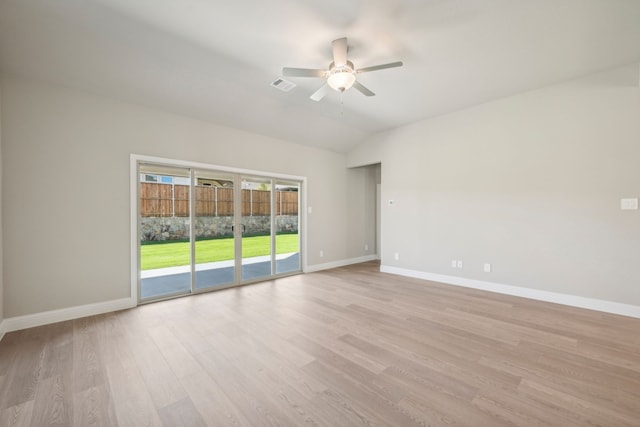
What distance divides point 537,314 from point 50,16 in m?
6.31

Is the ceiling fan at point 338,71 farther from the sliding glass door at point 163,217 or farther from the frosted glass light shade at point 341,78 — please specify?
the sliding glass door at point 163,217

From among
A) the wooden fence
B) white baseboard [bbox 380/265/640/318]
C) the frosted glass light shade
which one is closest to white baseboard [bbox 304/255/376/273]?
the wooden fence

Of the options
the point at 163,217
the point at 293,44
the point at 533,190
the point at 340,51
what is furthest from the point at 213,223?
the point at 533,190

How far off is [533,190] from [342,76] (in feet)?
11.2

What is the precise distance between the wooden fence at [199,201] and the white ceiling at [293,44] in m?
1.24

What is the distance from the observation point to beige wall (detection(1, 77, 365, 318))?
2916 millimetres

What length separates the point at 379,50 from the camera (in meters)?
2.99

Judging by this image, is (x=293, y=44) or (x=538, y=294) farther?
(x=538, y=294)

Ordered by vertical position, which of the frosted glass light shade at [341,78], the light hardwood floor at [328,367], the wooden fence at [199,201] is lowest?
the light hardwood floor at [328,367]

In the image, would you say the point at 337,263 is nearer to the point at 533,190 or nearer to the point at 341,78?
the point at 533,190

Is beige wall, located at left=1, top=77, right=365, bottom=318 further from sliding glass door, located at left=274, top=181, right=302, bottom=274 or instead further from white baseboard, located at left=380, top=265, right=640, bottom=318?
white baseboard, located at left=380, top=265, right=640, bottom=318

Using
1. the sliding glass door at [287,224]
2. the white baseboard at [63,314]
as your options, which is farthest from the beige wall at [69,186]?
the sliding glass door at [287,224]

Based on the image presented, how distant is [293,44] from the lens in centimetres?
288

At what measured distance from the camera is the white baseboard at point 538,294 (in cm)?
329
